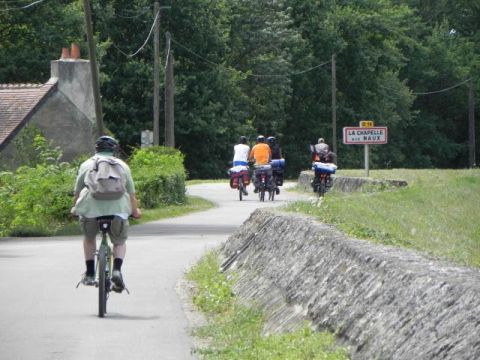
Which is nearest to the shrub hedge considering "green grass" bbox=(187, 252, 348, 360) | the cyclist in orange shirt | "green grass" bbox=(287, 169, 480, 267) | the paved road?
the paved road

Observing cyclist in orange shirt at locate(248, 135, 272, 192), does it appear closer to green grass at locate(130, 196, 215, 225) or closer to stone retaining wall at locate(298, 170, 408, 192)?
green grass at locate(130, 196, 215, 225)

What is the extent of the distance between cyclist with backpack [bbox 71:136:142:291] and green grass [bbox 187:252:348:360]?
3.77ft

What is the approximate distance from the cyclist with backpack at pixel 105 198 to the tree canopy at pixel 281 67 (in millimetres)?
48359

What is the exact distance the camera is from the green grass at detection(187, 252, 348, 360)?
994 centimetres

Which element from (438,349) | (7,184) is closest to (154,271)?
(438,349)

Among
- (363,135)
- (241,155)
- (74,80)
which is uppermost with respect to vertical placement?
(74,80)

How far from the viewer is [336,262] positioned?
11.1 metres

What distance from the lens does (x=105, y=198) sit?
13648 millimetres

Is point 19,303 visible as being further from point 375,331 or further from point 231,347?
point 375,331

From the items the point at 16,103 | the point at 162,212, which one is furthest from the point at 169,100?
the point at 162,212

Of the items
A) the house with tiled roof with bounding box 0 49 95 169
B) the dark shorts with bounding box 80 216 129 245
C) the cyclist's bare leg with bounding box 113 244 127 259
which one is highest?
the house with tiled roof with bounding box 0 49 95 169

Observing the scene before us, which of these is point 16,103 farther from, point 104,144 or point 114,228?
Result: point 114,228

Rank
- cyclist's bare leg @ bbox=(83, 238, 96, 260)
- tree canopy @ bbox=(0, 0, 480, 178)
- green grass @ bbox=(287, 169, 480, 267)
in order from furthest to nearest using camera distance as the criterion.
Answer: tree canopy @ bbox=(0, 0, 480, 178), cyclist's bare leg @ bbox=(83, 238, 96, 260), green grass @ bbox=(287, 169, 480, 267)

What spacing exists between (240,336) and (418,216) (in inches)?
474
